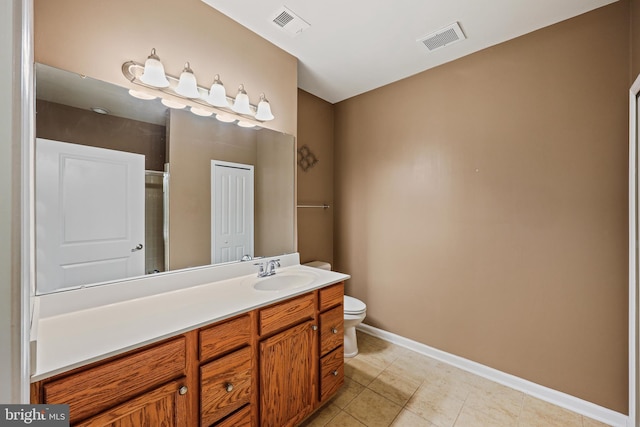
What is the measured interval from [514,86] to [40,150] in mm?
2830

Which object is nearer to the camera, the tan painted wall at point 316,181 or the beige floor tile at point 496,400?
the beige floor tile at point 496,400

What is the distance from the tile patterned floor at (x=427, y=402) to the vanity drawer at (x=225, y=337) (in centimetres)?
85

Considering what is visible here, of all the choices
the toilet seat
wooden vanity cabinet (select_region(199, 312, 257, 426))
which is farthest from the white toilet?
wooden vanity cabinet (select_region(199, 312, 257, 426))

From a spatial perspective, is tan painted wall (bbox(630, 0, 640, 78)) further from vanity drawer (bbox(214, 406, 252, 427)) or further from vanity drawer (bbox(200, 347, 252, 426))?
vanity drawer (bbox(214, 406, 252, 427))

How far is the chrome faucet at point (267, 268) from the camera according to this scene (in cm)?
179

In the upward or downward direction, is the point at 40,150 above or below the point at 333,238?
above

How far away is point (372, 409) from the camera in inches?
68.1

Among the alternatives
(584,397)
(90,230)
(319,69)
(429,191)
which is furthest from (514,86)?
(90,230)

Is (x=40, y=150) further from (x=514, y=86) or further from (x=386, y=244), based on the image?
(x=514, y=86)

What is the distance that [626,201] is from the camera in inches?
61.2

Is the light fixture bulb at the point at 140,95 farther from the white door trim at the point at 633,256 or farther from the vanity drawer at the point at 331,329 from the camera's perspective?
the white door trim at the point at 633,256

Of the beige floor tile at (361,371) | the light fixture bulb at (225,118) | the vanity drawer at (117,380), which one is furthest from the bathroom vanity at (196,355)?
the light fixture bulb at (225,118)

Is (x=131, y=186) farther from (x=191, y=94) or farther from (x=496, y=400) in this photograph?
(x=496, y=400)

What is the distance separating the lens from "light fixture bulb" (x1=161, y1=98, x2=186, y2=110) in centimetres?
148
